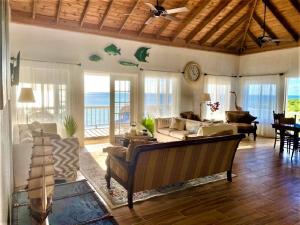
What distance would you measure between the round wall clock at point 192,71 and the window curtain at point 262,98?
6.76 feet

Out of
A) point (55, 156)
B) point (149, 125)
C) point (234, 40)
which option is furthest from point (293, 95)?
point (55, 156)

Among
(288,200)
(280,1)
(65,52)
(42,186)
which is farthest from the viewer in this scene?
(280,1)

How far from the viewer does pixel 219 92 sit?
890 centimetres

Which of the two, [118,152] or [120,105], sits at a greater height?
[120,105]

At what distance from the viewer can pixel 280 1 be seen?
650 centimetres

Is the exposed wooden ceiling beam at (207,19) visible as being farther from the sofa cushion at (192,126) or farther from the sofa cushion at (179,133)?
the sofa cushion at (179,133)

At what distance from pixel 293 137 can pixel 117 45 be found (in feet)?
17.3

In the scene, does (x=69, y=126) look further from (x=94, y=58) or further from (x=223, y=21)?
(x=223, y=21)

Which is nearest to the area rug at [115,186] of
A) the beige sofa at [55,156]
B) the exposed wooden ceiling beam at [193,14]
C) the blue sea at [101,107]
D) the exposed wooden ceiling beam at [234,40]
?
the beige sofa at [55,156]

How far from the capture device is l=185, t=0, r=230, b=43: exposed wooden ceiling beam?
654 cm

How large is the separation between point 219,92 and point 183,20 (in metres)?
3.27

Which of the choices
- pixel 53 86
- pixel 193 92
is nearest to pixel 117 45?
pixel 53 86

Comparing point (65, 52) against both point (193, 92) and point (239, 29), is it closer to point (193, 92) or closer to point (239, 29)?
point (193, 92)

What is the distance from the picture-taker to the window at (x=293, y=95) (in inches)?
307
